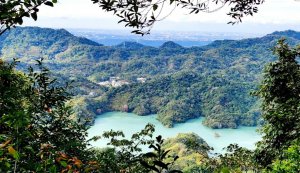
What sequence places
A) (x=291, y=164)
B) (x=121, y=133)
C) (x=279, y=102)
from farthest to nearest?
(x=279, y=102) < (x=121, y=133) < (x=291, y=164)

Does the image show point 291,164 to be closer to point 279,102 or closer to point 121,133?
point 121,133

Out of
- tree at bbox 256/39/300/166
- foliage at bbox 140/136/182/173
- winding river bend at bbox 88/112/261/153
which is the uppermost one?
foliage at bbox 140/136/182/173

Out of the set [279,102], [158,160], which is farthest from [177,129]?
[158,160]

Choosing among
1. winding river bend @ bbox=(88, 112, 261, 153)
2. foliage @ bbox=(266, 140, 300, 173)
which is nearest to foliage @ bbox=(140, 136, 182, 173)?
foliage @ bbox=(266, 140, 300, 173)

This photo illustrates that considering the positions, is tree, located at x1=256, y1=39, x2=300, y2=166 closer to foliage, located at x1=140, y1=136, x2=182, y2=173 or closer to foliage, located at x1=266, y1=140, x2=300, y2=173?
foliage, located at x1=266, y1=140, x2=300, y2=173

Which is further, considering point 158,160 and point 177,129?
point 177,129

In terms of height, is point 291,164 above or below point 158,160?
below
